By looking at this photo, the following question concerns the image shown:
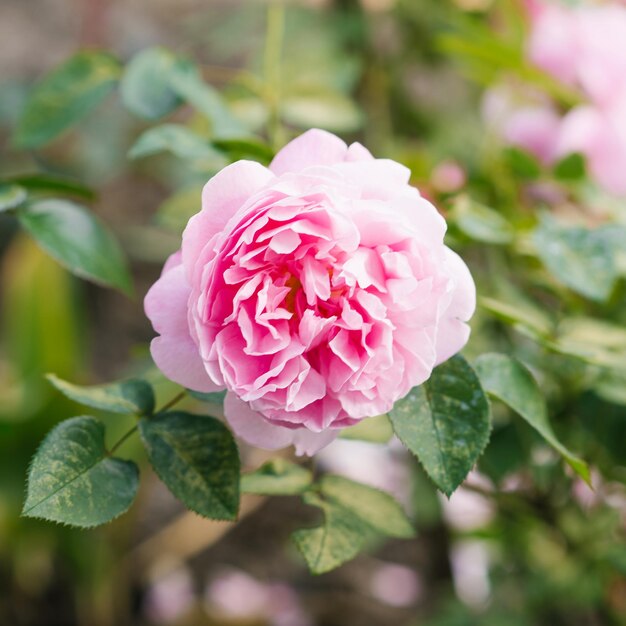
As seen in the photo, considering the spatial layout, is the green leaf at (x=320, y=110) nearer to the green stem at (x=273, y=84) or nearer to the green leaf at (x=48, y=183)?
the green stem at (x=273, y=84)

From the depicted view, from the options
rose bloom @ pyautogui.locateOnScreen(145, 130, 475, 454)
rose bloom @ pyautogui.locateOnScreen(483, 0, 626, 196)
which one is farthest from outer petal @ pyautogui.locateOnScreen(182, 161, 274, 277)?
rose bloom @ pyautogui.locateOnScreen(483, 0, 626, 196)

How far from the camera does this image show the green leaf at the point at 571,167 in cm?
49

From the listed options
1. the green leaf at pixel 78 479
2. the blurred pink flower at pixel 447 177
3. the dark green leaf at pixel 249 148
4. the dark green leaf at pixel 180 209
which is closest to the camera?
the green leaf at pixel 78 479

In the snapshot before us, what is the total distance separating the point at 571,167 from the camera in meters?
0.50

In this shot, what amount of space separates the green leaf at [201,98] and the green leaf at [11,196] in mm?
109

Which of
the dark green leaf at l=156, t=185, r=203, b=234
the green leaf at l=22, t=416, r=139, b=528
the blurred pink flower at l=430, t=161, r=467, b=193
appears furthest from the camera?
the blurred pink flower at l=430, t=161, r=467, b=193

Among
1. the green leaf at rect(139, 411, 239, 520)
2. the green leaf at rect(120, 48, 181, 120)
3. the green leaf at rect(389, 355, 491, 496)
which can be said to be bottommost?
the green leaf at rect(139, 411, 239, 520)

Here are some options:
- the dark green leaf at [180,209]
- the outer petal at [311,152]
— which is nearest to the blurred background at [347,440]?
the dark green leaf at [180,209]

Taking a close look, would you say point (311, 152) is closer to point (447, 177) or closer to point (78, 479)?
point (78, 479)

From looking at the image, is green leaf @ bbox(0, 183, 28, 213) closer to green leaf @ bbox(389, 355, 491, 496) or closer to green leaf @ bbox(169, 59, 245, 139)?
green leaf @ bbox(169, 59, 245, 139)

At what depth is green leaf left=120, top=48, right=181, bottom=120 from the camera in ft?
1.51

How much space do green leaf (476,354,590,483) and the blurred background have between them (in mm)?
25

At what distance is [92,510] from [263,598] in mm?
807

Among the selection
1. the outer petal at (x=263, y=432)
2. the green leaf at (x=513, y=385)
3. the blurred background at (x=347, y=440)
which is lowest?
the blurred background at (x=347, y=440)
